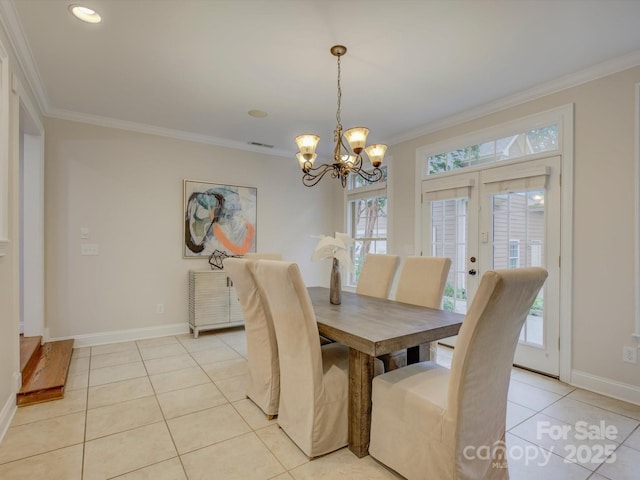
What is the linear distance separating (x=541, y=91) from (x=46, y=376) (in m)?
4.87

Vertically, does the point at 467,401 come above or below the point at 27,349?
above

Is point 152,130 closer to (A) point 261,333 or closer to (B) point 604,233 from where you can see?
(A) point 261,333

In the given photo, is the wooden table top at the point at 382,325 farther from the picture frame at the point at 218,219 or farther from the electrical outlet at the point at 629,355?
the picture frame at the point at 218,219

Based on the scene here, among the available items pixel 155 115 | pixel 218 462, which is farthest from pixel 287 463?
pixel 155 115

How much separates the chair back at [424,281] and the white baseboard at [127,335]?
2990mm

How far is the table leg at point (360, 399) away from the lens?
71.3 inches

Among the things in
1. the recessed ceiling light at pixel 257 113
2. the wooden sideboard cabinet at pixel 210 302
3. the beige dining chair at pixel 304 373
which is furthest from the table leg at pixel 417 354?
the recessed ceiling light at pixel 257 113

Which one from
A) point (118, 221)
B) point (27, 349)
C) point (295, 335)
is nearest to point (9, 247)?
point (27, 349)

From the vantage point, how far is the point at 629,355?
252 centimetres

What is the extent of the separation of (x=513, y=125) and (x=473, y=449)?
116 inches

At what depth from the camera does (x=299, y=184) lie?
17.6 ft

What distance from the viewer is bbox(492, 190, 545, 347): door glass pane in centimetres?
306

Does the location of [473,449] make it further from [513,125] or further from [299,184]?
[299,184]

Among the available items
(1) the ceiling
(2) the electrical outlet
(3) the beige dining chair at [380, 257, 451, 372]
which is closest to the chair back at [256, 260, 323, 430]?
(3) the beige dining chair at [380, 257, 451, 372]
